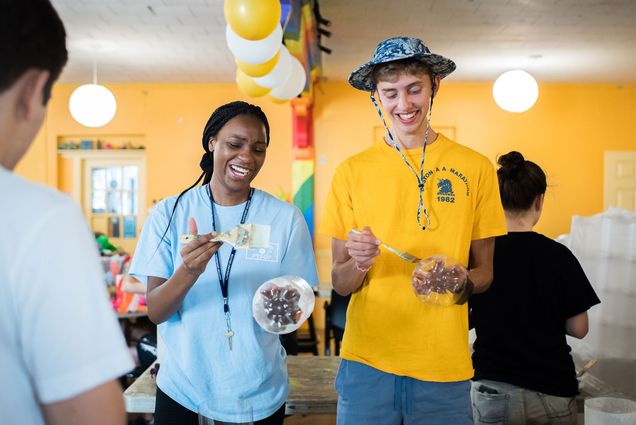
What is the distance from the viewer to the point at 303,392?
2.09 metres

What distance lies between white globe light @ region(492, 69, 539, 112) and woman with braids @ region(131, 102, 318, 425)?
435 centimetres

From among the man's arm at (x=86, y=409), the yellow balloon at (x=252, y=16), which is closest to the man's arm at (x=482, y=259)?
the man's arm at (x=86, y=409)

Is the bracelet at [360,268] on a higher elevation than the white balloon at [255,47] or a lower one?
lower

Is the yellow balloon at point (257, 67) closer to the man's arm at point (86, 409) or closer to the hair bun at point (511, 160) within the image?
the hair bun at point (511, 160)

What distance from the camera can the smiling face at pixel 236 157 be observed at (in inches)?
61.8

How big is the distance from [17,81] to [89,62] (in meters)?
6.39

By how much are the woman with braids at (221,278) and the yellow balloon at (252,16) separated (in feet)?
3.52

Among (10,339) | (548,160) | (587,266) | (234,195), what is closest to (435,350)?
(234,195)

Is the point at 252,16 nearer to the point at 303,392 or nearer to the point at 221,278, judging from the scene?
the point at 221,278

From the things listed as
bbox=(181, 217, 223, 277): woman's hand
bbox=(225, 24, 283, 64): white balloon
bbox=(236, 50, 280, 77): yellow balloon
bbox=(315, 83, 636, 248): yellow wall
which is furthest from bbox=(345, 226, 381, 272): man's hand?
bbox=(315, 83, 636, 248): yellow wall

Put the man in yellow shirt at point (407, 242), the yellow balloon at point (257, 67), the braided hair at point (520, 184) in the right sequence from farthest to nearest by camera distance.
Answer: the yellow balloon at point (257, 67) → the braided hair at point (520, 184) → the man in yellow shirt at point (407, 242)

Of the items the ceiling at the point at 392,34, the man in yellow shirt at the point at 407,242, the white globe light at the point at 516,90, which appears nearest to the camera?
the man in yellow shirt at the point at 407,242

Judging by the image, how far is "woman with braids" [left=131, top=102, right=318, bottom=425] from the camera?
4.71ft

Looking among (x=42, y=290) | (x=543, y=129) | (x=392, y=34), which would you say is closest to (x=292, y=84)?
(x=392, y=34)
